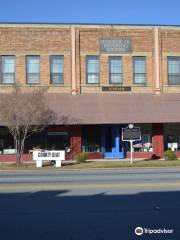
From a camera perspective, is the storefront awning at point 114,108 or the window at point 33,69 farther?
the window at point 33,69

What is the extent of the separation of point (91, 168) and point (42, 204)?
13.0 metres

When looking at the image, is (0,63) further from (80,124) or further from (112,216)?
(112,216)

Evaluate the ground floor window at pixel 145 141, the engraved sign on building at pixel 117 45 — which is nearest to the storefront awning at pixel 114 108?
the ground floor window at pixel 145 141

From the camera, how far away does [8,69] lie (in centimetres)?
3027

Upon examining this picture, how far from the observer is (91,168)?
78.2ft

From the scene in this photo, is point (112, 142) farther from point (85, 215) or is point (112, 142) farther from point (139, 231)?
point (139, 231)

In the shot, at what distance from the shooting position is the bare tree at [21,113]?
84.2 ft

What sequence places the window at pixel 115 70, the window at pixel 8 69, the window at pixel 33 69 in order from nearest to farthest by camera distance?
1. the window at pixel 8 69
2. the window at pixel 33 69
3. the window at pixel 115 70

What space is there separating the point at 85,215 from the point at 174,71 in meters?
23.6

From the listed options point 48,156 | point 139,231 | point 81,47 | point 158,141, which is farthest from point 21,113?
point 139,231

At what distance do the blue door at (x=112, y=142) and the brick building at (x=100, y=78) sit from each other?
0.07 metres

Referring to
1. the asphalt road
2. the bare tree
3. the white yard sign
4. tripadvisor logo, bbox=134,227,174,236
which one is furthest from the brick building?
tripadvisor logo, bbox=134,227,174,236

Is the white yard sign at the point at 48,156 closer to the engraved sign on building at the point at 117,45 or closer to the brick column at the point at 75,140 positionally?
the brick column at the point at 75,140

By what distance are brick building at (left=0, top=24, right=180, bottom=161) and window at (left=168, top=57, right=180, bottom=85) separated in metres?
0.07
